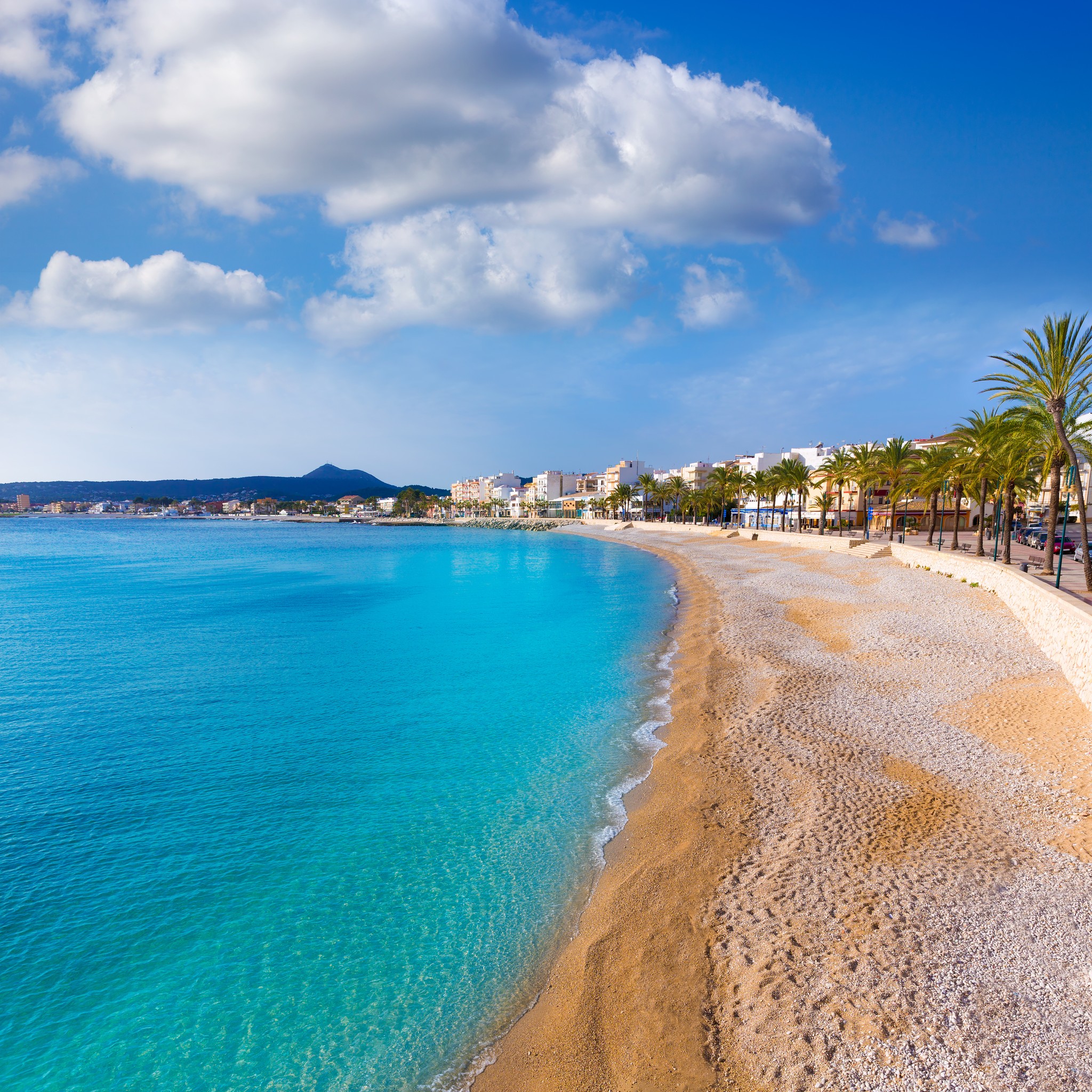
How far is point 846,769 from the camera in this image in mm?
12031

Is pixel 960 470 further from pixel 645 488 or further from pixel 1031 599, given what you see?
pixel 645 488

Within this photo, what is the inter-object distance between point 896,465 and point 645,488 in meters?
74.0

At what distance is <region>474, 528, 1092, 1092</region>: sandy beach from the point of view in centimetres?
598

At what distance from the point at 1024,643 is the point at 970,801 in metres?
13.1

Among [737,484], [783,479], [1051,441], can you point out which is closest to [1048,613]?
[1051,441]

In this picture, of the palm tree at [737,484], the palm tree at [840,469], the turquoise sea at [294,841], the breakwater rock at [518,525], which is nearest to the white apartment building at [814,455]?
the palm tree at [737,484]

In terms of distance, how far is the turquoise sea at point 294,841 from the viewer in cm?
704

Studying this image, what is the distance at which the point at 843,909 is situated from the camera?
25.8 feet

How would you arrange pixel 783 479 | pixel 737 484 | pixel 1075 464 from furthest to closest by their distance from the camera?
pixel 737 484 < pixel 783 479 < pixel 1075 464

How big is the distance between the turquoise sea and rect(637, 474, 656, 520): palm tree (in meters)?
98.8

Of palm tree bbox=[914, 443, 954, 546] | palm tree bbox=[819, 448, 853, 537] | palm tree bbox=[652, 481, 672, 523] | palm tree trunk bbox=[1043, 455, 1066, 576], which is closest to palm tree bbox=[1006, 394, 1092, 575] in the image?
palm tree trunk bbox=[1043, 455, 1066, 576]

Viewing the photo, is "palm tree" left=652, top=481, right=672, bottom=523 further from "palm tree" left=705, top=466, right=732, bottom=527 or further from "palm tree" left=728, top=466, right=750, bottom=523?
"palm tree" left=728, top=466, right=750, bottom=523

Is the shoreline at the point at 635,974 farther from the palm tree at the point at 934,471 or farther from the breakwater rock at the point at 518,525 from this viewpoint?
the breakwater rock at the point at 518,525

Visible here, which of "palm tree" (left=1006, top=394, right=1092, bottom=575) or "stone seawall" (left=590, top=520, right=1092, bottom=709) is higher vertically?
"palm tree" (left=1006, top=394, right=1092, bottom=575)
